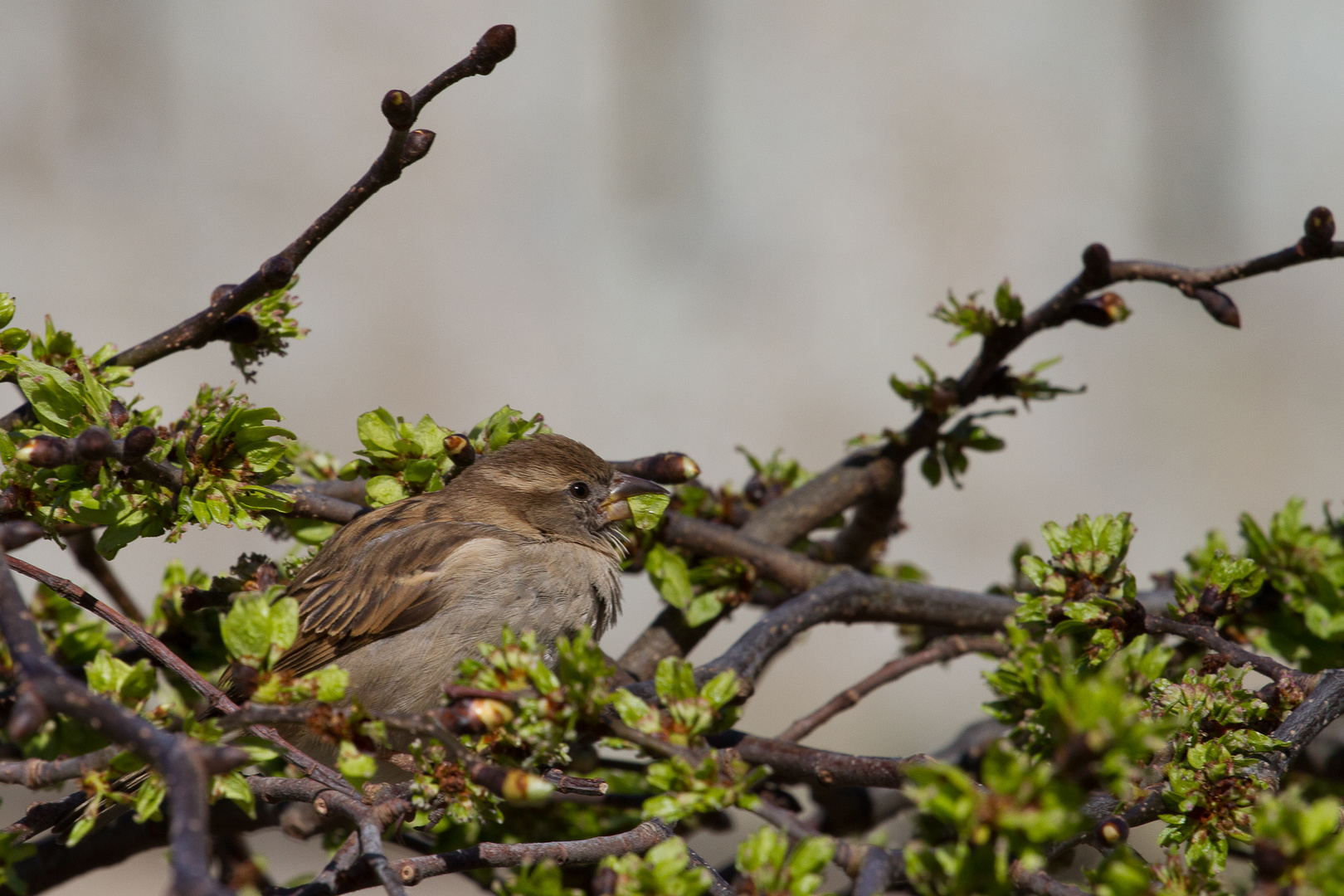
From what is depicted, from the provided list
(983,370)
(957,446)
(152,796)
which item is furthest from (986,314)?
(152,796)

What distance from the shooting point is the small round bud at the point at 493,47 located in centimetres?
164

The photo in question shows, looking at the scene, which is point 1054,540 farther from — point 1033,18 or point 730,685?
point 1033,18

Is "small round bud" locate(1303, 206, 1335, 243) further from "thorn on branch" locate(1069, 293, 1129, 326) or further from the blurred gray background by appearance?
the blurred gray background

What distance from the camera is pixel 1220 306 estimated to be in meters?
2.16

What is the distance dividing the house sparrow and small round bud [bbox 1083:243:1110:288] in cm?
96

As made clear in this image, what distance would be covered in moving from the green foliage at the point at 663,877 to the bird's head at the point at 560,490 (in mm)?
1504

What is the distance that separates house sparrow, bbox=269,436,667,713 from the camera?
2.34m

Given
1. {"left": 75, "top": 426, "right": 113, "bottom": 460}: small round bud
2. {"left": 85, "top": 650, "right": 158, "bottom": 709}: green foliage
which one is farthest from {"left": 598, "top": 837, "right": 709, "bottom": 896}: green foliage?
{"left": 75, "top": 426, "right": 113, "bottom": 460}: small round bud

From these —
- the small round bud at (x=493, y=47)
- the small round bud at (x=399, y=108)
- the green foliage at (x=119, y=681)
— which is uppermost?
the small round bud at (x=493, y=47)

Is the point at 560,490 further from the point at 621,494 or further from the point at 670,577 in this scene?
the point at 670,577

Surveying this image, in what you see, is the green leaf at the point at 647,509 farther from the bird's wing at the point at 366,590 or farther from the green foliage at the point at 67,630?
the green foliage at the point at 67,630

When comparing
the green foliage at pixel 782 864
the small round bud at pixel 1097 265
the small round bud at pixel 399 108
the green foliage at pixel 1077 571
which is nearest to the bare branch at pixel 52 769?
the green foliage at pixel 782 864

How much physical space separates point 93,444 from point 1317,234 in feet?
6.18

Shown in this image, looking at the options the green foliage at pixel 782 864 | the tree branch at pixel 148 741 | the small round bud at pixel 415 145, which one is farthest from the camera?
the small round bud at pixel 415 145
